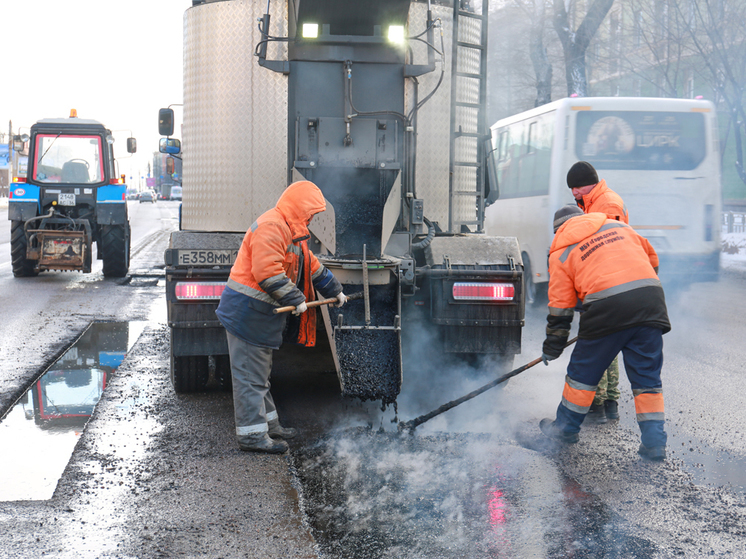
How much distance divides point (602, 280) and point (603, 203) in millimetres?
1021

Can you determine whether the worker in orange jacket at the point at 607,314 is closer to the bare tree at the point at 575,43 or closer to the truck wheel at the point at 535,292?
the truck wheel at the point at 535,292

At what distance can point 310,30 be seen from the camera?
5148 millimetres

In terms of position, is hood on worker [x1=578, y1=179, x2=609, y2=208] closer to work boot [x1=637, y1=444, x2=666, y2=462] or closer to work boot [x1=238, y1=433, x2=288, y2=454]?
work boot [x1=637, y1=444, x2=666, y2=462]

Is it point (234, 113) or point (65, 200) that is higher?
point (234, 113)

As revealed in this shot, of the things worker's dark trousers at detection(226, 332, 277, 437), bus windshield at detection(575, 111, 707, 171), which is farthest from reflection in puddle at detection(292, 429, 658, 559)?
bus windshield at detection(575, 111, 707, 171)

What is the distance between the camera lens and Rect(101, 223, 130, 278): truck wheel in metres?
13.5

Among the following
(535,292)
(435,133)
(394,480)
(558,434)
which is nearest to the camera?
(394,480)

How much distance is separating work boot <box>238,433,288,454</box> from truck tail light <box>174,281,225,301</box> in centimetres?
117

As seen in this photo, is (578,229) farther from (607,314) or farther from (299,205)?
(299,205)

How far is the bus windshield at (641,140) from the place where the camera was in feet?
34.6

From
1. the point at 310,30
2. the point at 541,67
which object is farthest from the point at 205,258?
the point at 541,67

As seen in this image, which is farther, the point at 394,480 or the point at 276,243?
the point at 276,243

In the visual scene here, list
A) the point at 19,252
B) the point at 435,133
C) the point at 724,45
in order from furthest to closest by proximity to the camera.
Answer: the point at 724,45 → the point at 19,252 → the point at 435,133

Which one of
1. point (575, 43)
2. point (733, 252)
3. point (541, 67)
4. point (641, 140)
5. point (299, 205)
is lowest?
point (733, 252)
